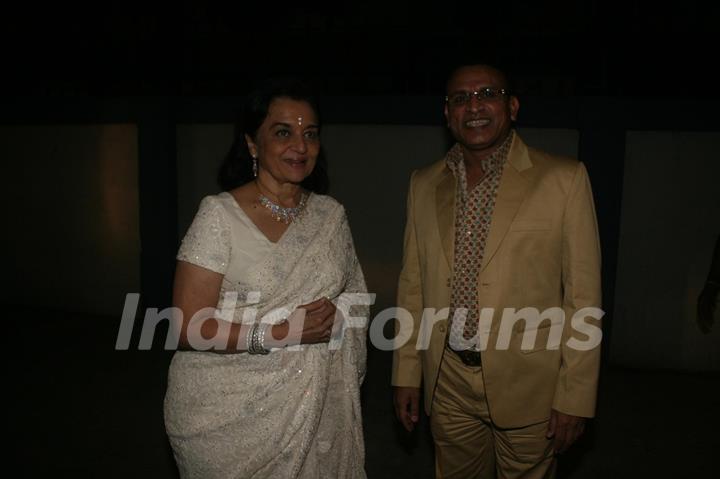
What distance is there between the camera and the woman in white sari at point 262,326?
185cm

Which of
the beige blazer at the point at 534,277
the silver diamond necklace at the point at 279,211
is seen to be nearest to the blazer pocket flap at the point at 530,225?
the beige blazer at the point at 534,277

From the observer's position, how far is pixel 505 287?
210cm

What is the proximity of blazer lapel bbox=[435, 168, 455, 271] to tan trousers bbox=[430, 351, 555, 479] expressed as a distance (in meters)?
0.42

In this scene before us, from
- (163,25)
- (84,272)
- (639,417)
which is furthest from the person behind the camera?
(163,25)

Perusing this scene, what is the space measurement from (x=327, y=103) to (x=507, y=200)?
11.9ft

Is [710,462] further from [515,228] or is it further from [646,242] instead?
[515,228]

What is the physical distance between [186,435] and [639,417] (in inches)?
134

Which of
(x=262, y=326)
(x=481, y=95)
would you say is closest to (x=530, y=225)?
(x=481, y=95)

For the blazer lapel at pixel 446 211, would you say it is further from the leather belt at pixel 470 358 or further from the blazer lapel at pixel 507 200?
the leather belt at pixel 470 358

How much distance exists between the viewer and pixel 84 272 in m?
6.43

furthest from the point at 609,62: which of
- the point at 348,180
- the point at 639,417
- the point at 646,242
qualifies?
the point at 639,417

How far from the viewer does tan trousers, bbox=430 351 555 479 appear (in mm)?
2205

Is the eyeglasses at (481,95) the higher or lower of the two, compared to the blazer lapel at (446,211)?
higher

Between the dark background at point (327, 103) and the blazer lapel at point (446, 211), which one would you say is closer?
the blazer lapel at point (446, 211)
